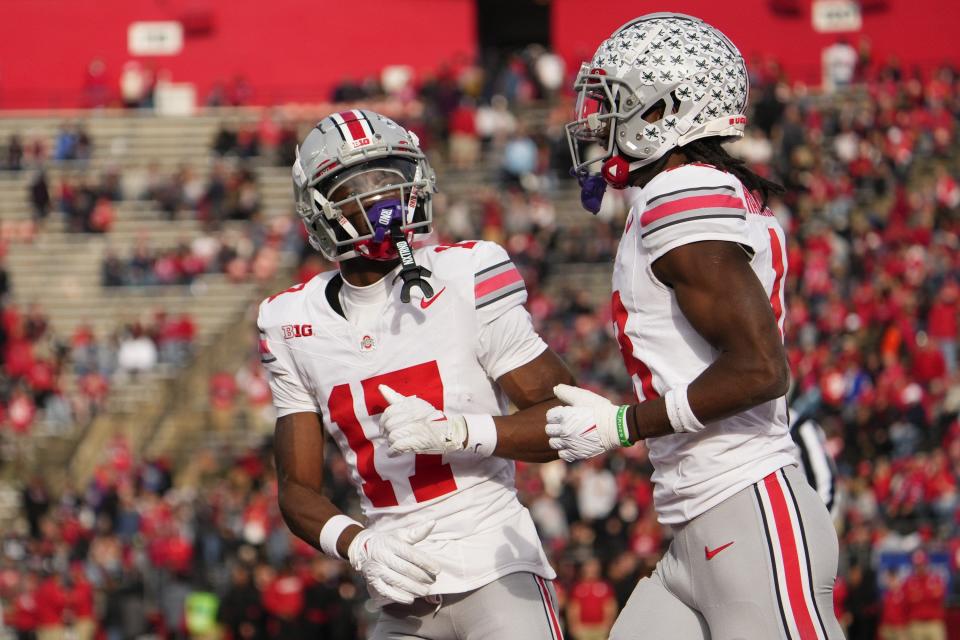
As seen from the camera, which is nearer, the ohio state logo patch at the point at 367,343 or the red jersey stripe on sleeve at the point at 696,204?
the red jersey stripe on sleeve at the point at 696,204

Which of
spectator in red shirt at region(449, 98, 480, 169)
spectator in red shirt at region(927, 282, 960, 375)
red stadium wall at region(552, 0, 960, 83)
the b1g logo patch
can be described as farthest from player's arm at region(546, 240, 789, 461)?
red stadium wall at region(552, 0, 960, 83)

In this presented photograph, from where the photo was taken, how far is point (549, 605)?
449cm

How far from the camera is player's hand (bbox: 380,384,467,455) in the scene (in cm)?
416

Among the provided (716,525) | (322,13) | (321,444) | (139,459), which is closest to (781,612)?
(716,525)

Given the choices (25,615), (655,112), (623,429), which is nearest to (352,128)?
(655,112)

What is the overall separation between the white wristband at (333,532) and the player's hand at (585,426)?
2.47ft

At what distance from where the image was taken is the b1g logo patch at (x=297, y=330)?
4.68 m

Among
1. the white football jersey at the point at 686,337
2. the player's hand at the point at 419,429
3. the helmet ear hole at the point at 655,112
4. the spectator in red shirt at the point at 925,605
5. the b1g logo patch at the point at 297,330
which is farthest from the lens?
the spectator in red shirt at the point at 925,605

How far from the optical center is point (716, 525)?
13.6 ft

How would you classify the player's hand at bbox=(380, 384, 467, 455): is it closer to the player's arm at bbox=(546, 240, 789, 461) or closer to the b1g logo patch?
the player's arm at bbox=(546, 240, 789, 461)

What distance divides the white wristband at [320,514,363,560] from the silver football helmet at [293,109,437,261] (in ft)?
2.44

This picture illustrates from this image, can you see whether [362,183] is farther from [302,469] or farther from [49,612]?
[49,612]

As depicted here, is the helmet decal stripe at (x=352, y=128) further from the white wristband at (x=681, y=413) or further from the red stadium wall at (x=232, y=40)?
the red stadium wall at (x=232, y=40)

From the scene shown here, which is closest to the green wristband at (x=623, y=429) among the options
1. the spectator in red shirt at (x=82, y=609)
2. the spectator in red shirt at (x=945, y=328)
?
the spectator in red shirt at (x=82, y=609)
